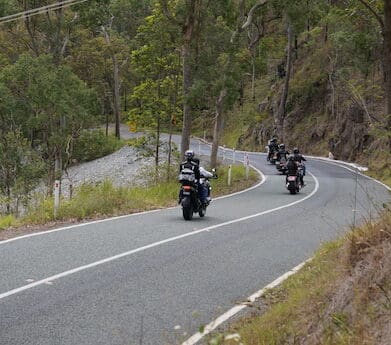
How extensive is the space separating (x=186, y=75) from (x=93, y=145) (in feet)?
73.7

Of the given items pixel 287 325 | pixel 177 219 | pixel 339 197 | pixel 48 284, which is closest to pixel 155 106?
pixel 339 197

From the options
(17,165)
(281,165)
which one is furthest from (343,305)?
(281,165)

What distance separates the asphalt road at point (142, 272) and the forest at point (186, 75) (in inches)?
111

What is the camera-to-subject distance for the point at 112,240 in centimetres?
1081

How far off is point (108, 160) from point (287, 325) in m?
44.0

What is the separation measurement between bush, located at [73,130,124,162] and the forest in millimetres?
231

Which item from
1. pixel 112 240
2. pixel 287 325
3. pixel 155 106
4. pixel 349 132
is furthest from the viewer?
pixel 349 132

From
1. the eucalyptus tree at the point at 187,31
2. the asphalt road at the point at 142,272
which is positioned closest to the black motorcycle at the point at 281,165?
the eucalyptus tree at the point at 187,31

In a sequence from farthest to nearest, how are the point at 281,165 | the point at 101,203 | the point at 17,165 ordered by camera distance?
the point at 281,165, the point at 17,165, the point at 101,203

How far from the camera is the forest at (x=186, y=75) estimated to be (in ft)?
81.6

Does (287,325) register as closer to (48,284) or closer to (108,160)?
(48,284)

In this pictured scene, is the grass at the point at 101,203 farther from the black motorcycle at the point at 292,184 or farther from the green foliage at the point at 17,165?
the green foliage at the point at 17,165

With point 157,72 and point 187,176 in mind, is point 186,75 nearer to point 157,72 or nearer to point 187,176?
point 157,72

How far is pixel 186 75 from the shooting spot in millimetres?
24734
